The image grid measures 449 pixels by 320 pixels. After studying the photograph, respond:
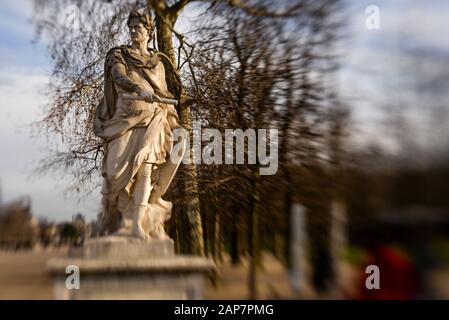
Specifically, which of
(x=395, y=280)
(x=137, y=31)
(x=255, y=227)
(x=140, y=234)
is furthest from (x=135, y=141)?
(x=255, y=227)

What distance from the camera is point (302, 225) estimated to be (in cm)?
776

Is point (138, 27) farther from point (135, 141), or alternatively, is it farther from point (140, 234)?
point (140, 234)

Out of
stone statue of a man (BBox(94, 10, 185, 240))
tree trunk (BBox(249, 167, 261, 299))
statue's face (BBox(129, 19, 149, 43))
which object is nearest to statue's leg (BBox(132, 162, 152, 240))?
stone statue of a man (BBox(94, 10, 185, 240))

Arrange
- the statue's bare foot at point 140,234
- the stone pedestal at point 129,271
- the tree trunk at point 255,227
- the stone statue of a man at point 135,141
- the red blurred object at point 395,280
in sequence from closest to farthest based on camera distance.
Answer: the stone pedestal at point 129,271
the statue's bare foot at point 140,234
the stone statue of a man at point 135,141
the red blurred object at point 395,280
the tree trunk at point 255,227

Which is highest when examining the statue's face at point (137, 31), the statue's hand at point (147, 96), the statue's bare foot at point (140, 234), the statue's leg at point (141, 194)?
the statue's face at point (137, 31)

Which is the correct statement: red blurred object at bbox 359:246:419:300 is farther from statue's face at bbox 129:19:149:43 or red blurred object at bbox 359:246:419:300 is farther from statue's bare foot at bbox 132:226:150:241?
statue's face at bbox 129:19:149:43

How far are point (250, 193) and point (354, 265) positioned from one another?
7.18ft

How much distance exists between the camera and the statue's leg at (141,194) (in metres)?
5.34

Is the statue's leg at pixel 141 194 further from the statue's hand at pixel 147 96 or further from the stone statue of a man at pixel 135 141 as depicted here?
the statue's hand at pixel 147 96

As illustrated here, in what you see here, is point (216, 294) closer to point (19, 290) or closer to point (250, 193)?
point (19, 290)

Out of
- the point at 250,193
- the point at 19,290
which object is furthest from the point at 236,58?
the point at 19,290

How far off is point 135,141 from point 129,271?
45.5 inches

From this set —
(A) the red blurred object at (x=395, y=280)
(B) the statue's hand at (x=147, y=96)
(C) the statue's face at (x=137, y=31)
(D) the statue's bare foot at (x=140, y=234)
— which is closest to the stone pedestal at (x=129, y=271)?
(D) the statue's bare foot at (x=140, y=234)

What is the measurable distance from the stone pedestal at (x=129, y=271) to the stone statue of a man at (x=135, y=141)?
0.17 m
